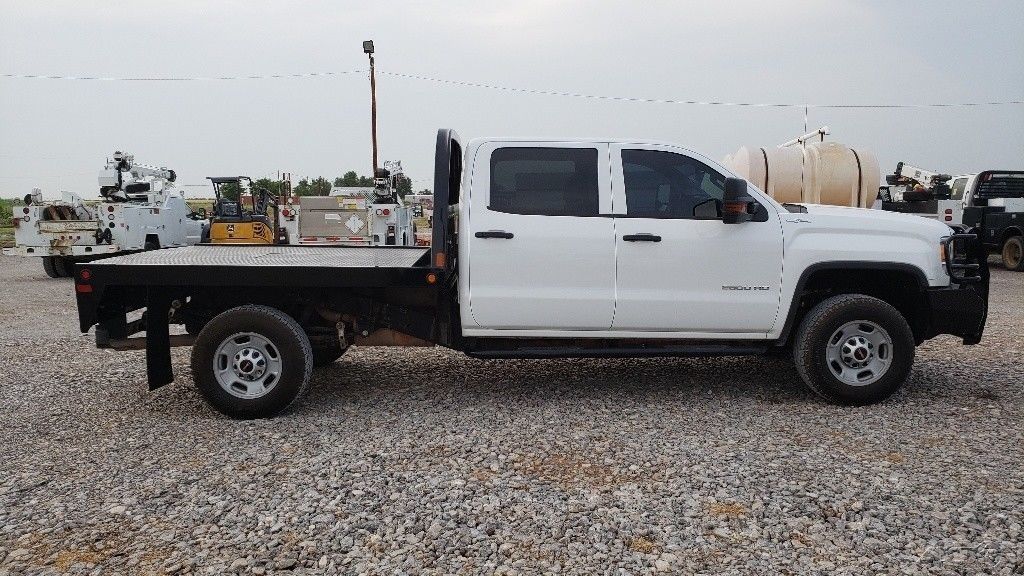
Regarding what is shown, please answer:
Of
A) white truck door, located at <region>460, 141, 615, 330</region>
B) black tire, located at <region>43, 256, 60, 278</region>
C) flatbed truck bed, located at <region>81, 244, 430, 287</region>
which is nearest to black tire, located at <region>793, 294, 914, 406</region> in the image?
white truck door, located at <region>460, 141, 615, 330</region>

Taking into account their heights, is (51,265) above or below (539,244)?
below

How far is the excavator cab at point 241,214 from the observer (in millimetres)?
17422

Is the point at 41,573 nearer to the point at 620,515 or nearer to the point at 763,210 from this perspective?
the point at 620,515

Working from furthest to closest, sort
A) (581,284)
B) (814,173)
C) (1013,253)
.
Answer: (1013,253) < (814,173) < (581,284)

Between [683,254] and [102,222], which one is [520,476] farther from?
[102,222]

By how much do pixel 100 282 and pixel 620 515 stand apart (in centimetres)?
376

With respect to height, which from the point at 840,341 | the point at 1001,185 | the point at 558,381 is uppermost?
the point at 1001,185

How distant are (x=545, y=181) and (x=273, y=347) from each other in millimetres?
2180

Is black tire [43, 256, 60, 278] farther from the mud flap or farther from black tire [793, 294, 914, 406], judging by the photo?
black tire [793, 294, 914, 406]

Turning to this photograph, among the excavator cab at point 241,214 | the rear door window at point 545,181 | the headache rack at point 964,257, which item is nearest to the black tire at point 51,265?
the excavator cab at point 241,214

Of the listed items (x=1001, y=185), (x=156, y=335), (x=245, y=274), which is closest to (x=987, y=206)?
(x=1001, y=185)

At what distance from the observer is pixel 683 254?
523cm

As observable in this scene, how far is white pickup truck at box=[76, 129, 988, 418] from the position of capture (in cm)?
512

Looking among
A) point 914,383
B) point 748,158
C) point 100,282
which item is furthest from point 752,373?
point 748,158
